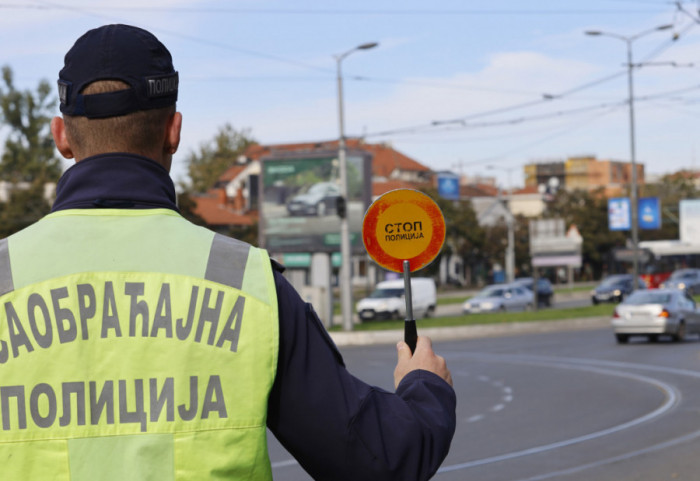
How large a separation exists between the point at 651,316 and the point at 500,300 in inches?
770

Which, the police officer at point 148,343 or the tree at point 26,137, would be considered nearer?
the police officer at point 148,343

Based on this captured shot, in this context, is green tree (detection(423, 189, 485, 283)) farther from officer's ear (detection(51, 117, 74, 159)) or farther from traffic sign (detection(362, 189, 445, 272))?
officer's ear (detection(51, 117, 74, 159))

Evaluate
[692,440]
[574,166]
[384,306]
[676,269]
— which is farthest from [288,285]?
[574,166]

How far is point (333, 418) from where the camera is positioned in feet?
6.08

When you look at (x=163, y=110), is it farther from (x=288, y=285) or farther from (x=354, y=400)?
(x=354, y=400)

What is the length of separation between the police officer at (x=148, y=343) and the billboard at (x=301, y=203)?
3677 cm

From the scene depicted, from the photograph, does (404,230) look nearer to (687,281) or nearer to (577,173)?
(687,281)

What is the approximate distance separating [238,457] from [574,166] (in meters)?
160

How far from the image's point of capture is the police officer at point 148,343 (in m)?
1.75

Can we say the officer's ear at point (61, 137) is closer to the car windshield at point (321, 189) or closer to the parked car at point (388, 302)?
the car windshield at point (321, 189)

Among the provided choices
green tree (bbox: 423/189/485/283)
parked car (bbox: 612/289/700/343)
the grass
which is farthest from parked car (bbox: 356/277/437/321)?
green tree (bbox: 423/189/485/283)

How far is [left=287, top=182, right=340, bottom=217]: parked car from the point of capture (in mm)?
39562

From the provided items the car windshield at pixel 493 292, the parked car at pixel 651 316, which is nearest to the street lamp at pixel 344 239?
the parked car at pixel 651 316

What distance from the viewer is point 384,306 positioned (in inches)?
1638
